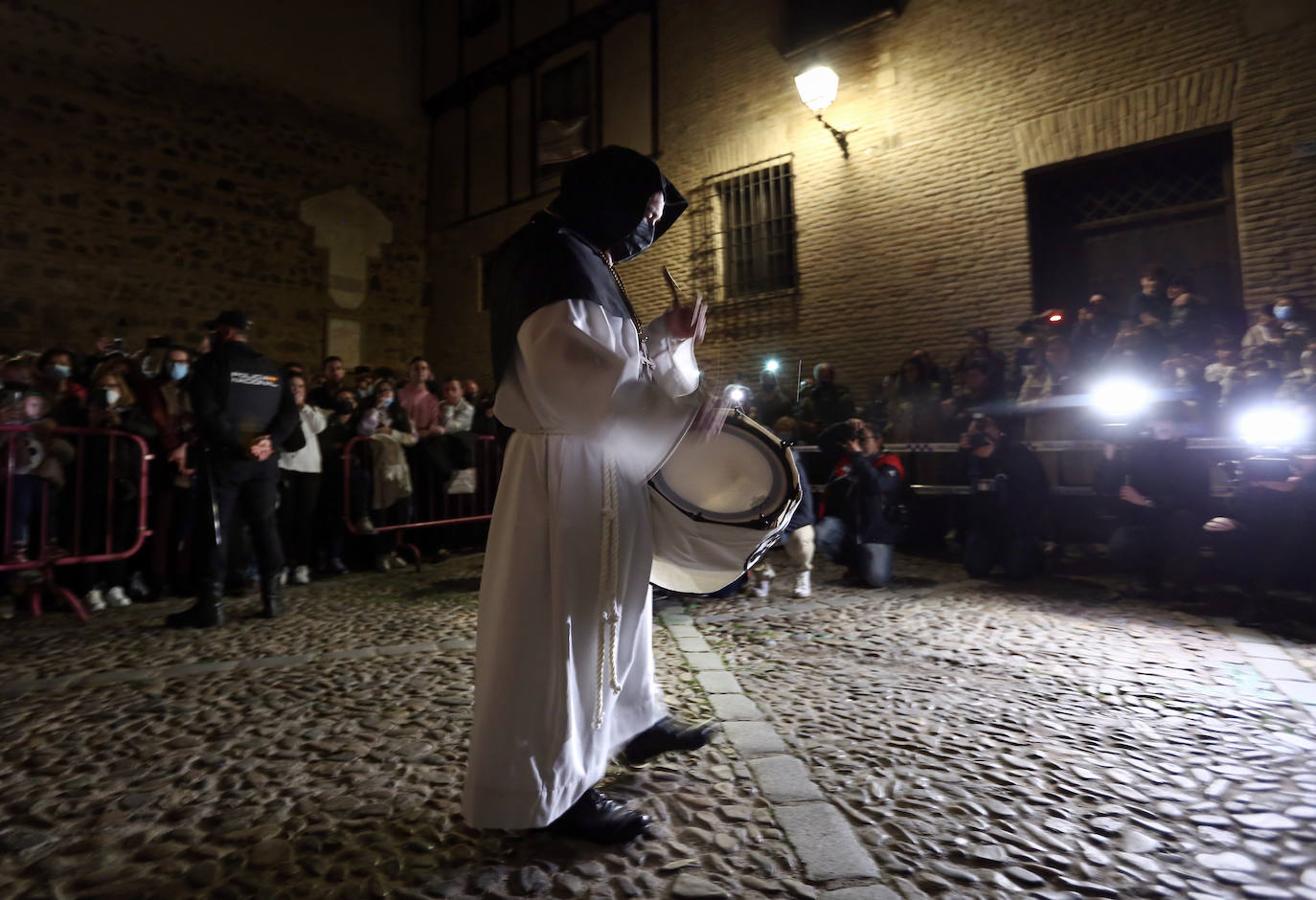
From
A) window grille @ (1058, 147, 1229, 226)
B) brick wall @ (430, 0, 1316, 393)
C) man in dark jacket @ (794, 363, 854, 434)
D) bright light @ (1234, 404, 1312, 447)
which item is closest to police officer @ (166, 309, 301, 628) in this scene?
man in dark jacket @ (794, 363, 854, 434)

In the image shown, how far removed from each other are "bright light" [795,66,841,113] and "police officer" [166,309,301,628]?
27.4 feet

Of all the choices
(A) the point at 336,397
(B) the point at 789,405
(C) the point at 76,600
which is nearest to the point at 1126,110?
(B) the point at 789,405

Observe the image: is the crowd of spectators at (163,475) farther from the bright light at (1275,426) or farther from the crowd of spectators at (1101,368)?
the bright light at (1275,426)

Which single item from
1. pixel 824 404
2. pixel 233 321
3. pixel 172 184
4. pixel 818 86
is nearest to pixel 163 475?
pixel 233 321

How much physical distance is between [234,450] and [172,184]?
427 inches

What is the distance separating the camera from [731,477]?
209 centimetres

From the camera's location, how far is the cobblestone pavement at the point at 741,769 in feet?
6.17

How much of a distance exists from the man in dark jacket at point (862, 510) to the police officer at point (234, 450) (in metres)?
4.40

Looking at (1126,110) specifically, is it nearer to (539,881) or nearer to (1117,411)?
(1117,411)

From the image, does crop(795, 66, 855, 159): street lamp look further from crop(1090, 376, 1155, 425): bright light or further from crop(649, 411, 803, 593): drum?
crop(649, 411, 803, 593): drum

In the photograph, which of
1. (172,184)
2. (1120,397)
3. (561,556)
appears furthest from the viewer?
(172,184)

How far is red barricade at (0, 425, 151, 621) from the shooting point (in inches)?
194

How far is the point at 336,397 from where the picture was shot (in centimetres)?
761

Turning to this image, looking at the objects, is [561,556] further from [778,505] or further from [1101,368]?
[1101,368]
